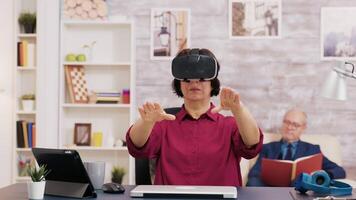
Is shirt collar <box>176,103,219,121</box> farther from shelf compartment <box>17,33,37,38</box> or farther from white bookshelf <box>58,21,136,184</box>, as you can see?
shelf compartment <box>17,33,37,38</box>

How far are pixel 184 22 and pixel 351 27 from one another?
1.42 metres

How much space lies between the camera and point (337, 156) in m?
4.62

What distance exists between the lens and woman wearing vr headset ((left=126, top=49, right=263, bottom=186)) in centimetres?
242

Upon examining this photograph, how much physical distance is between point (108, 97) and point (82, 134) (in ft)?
1.34

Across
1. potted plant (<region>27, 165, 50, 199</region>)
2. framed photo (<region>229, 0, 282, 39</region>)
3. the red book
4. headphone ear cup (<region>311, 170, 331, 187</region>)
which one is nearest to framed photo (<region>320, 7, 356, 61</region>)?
framed photo (<region>229, 0, 282, 39</region>)

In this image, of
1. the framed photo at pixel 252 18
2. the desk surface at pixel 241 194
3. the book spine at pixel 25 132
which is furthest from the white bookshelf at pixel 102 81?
the desk surface at pixel 241 194

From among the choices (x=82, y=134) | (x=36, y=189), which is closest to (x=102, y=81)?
(x=82, y=134)

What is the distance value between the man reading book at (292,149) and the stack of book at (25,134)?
1833mm

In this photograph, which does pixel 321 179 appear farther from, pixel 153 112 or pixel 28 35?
pixel 28 35

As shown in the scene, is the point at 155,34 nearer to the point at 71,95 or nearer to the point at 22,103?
the point at 71,95

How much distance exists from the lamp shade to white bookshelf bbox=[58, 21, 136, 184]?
299 cm

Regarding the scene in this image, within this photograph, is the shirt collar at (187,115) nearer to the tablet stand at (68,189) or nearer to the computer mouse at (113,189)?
the computer mouse at (113,189)

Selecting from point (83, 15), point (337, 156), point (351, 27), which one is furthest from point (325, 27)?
point (83, 15)

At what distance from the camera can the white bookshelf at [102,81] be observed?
501cm
